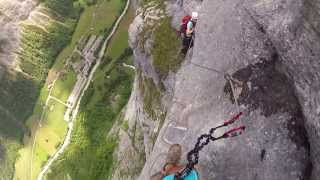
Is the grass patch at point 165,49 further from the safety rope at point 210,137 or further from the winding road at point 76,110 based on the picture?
the winding road at point 76,110

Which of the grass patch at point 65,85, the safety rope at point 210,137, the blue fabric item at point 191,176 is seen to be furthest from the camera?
the grass patch at point 65,85

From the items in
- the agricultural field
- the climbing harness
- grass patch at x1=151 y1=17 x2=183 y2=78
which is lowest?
the agricultural field

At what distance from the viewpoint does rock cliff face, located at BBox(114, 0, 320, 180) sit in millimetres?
21672

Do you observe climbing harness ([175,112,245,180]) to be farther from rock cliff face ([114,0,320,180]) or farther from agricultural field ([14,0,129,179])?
agricultural field ([14,0,129,179])

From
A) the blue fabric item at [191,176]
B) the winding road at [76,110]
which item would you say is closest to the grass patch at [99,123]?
the winding road at [76,110]

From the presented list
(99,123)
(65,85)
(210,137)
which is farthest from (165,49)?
(65,85)

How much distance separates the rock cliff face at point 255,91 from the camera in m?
21.7

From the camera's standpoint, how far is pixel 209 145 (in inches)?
974

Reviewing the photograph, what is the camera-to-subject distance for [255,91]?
2470 cm

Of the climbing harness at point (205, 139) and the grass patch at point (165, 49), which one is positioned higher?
the climbing harness at point (205, 139)

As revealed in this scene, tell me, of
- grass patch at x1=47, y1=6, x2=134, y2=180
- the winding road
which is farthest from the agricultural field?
grass patch at x1=47, y1=6, x2=134, y2=180

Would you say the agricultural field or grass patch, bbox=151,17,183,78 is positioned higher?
grass patch, bbox=151,17,183,78

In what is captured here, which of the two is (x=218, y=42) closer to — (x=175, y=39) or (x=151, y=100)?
(x=175, y=39)

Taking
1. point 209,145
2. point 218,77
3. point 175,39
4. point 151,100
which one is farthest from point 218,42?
point 151,100
